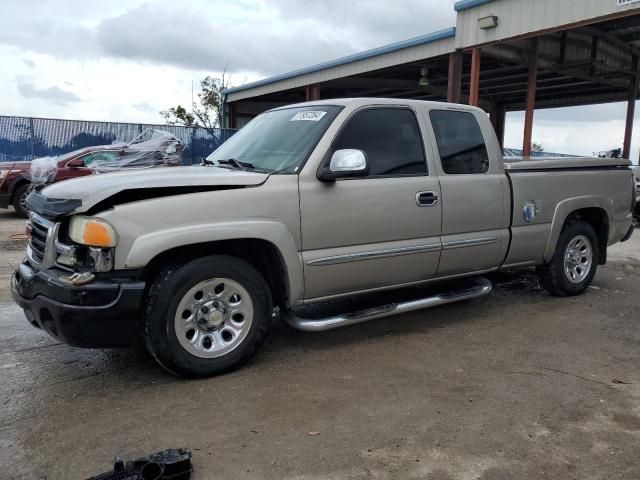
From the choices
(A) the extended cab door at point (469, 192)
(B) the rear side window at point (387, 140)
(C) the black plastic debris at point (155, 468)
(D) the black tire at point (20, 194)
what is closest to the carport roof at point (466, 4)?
(A) the extended cab door at point (469, 192)

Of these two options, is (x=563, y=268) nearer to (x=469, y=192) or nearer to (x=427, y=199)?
(x=469, y=192)

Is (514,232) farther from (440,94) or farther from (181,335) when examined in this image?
(440,94)

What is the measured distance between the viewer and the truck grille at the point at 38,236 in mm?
3553

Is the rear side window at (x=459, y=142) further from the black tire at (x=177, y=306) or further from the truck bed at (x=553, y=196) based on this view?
the black tire at (x=177, y=306)

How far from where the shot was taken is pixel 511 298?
5961 mm

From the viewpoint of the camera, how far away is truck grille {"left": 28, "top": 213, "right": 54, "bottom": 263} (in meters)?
3.55

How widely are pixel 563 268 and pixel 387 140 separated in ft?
8.64

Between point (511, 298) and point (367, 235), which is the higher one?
point (367, 235)

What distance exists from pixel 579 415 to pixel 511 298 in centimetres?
280

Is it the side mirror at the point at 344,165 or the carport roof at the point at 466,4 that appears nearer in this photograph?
the side mirror at the point at 344,165

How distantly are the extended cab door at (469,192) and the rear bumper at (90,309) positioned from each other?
253cm

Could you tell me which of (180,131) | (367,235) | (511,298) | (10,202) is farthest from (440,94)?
(367,235)

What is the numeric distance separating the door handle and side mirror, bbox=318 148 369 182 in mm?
688

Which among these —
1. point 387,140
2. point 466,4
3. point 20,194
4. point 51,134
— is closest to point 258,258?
point 387,140
